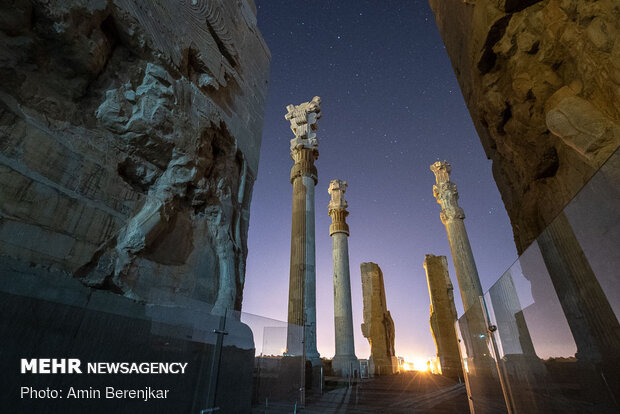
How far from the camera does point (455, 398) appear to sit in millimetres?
6207

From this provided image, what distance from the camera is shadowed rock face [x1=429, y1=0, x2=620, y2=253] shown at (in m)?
2.31

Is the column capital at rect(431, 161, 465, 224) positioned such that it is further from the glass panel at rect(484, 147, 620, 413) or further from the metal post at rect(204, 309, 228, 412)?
the metal post at rect(204, 309, 228, 412)

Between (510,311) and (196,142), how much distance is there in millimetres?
3533

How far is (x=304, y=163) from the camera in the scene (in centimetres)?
1083

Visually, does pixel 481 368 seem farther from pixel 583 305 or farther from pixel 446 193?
pixel 446 193

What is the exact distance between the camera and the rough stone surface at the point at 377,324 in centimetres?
1466

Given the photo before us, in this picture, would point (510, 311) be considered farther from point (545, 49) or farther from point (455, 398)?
point (455, 398)

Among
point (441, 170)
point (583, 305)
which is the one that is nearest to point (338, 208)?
point (441, 170)

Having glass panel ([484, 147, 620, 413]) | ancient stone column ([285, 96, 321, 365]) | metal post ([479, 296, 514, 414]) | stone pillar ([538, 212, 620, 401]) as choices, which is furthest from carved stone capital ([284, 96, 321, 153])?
stone pillar ([538, 212, 620, 401])

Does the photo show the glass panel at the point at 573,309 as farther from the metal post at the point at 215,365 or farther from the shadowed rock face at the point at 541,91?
the metal post at the point at 215,365

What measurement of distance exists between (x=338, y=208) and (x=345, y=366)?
24.2 feet

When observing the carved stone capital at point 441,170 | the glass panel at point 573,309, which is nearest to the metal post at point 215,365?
the glass panel at point 573,309

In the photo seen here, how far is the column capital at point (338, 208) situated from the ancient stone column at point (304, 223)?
4061mm

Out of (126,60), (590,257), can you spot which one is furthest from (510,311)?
(126,60)
